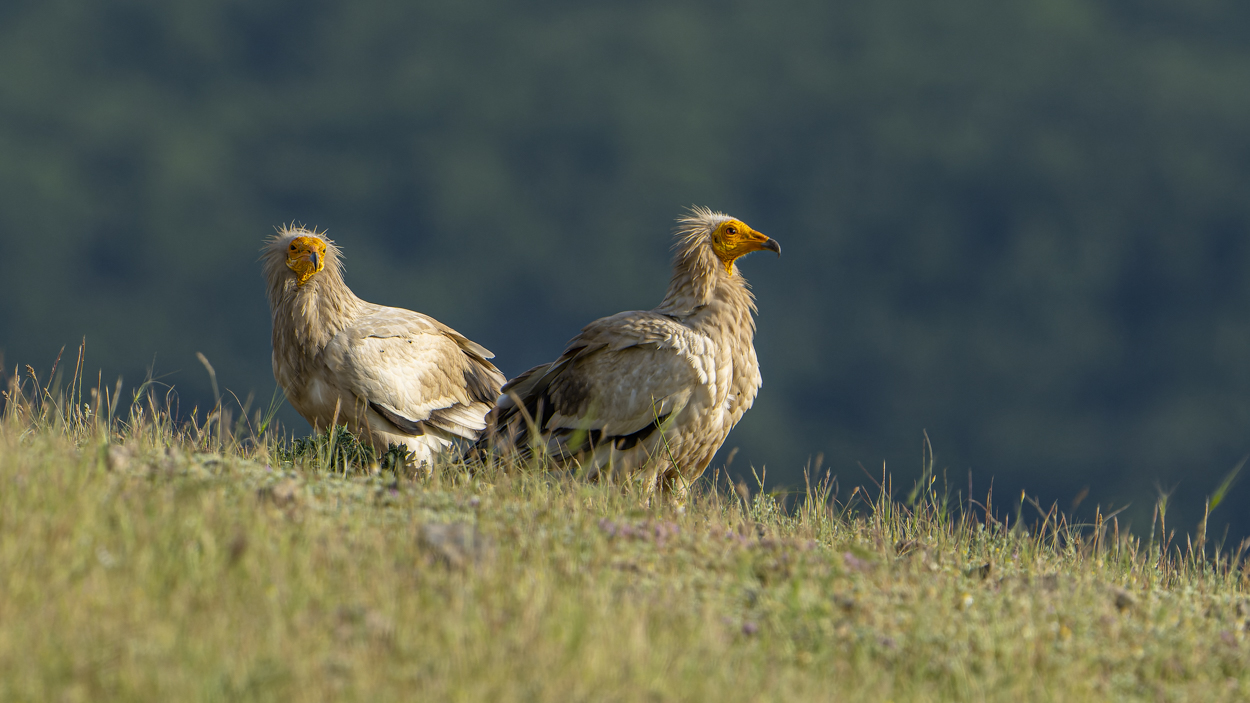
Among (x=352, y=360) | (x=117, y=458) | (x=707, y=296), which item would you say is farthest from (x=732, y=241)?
(x=117, y=458)

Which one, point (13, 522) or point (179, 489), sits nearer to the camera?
point (13, 522)

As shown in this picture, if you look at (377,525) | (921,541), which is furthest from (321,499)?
(921,541)

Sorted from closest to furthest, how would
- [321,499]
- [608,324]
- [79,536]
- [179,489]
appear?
1. [79,536]
2. [179,489]
3. [321,499]
4. [608,324]

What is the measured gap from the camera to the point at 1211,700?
4.38 meters

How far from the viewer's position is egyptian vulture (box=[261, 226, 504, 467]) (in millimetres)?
9078

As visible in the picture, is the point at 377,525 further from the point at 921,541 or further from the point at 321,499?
the point at 921,541

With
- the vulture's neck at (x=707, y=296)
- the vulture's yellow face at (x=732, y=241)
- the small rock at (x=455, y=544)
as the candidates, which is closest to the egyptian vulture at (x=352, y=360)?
the vulture's neck at (x=707, y=296)

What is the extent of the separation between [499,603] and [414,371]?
5489 mm

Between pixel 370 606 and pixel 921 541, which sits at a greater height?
pixel 370 606

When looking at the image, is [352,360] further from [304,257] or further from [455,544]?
[455,544]

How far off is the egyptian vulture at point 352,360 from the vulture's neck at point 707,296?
2.38m

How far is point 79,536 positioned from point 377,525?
1.30 meters

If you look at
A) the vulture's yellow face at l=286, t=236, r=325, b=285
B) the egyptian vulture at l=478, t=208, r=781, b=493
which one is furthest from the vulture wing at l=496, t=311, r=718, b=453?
the vulture's yellow face at l=286, t=236, r=325, b=285

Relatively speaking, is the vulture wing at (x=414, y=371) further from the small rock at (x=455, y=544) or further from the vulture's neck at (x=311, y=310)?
the small rock at (x=455, y=544)
